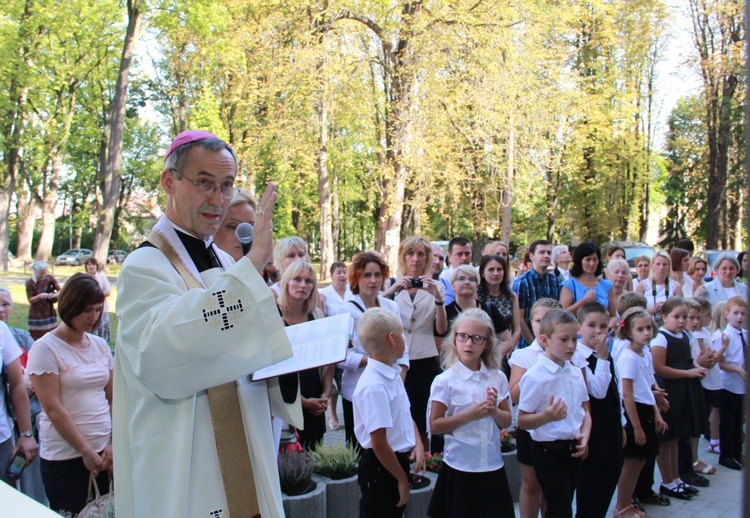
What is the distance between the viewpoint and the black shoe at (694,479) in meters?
6.06


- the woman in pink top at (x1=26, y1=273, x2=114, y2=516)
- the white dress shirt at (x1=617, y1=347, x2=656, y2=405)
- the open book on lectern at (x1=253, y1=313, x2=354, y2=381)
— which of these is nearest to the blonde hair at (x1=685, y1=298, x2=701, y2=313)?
the white dress shirt at (x1=617, y1=347, x2=656, y2=405)

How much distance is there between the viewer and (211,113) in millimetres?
24016

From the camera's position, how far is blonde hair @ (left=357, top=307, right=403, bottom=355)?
4020 millimetres

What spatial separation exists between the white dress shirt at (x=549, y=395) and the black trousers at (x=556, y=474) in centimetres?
6

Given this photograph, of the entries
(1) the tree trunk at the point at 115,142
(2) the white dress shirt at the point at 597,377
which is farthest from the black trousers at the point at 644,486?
(1) the tree trunk at the point at 115,142

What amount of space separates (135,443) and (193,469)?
0.63 ft

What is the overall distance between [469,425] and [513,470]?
62.3 inches

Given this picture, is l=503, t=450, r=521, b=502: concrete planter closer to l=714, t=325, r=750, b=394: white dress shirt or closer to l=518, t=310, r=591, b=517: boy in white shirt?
l=518, t=310, r=591, b=517: boy in white shirt

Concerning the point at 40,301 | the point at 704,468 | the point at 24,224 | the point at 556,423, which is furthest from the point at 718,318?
the point at 24,224

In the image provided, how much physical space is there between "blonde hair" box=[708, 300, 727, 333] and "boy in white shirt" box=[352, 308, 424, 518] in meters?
4.67

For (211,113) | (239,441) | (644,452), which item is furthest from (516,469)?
(211,113)

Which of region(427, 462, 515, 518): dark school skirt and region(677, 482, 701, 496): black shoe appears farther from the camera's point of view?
region(677, 482, 701, 496): black shoe

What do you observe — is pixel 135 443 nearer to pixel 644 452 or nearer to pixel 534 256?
pixel 644 452

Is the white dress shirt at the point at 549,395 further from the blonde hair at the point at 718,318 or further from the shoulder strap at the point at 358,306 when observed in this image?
the blonde hair at the point at 718,318
